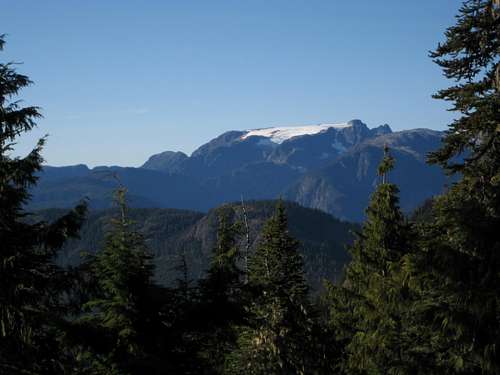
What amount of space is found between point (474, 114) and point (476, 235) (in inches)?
185

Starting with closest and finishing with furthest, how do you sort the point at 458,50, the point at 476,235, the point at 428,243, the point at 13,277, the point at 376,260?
the point at 476,235
the point at 428,243
the point at 13,277
the point at 458,50
the point at 376,260

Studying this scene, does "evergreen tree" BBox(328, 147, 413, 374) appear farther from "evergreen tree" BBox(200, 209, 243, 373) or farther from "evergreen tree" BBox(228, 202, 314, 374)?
"evergreen tree" BBox(228, 202, 314, 374)

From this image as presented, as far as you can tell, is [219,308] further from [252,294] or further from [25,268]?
[25,268]

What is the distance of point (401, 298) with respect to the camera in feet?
41.1

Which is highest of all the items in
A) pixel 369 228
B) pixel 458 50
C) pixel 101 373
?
pixel 458 50

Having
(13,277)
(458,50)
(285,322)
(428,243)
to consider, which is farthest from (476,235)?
(13,277)

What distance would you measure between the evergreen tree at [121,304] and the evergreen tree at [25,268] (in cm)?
93

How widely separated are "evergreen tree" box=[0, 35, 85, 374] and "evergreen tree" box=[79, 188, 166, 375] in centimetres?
93

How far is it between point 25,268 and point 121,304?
2.59 metres

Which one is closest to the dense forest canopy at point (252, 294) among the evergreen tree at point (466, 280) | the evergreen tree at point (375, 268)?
the evergreen tree at point (466, 280)

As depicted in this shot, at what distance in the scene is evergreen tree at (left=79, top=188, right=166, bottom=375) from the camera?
13492 millimetres

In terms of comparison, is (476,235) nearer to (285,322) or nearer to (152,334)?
(285,322)

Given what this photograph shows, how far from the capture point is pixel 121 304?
45.6 feet

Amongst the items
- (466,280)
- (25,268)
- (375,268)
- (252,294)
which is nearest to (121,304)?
(25,268)
